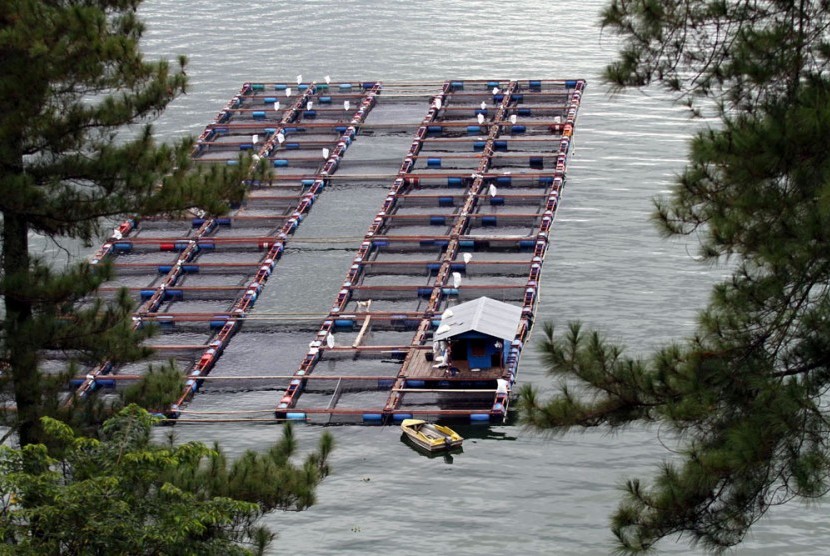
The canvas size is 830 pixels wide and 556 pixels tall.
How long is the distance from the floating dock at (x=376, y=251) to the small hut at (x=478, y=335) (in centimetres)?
5

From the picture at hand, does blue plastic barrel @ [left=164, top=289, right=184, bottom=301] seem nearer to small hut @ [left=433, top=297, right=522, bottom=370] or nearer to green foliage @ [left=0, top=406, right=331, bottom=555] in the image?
small hut @ [left=433, top=297, right=522, bottom=370]

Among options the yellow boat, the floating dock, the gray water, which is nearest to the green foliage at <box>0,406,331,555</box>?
the floating dock

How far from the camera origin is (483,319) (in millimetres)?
37719

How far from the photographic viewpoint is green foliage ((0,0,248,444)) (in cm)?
2631

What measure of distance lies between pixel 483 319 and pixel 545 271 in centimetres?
793

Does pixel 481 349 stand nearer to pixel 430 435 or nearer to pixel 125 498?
pixel 430 435

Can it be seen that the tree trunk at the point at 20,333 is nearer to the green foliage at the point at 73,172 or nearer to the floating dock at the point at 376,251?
the green foliage at the point at 73,172

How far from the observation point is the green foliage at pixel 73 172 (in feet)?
86.3

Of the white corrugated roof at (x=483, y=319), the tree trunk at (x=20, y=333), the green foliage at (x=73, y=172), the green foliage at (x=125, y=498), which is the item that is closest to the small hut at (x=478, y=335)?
the white corrugated roof at (x=483, y=319)

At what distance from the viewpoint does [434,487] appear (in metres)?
34.1

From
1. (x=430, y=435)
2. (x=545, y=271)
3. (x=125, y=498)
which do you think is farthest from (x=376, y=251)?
(x=125, y=498)

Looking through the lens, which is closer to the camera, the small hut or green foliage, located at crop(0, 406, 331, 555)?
green foliage, located at crop(0, 406, 331, 555)

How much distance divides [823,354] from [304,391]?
18789 millimetres

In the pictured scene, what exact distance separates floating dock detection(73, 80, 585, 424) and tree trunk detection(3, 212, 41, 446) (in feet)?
14.7
